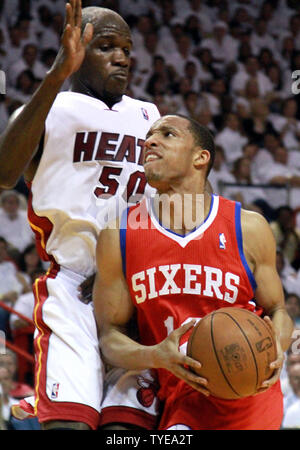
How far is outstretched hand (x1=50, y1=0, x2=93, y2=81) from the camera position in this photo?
2.81 m

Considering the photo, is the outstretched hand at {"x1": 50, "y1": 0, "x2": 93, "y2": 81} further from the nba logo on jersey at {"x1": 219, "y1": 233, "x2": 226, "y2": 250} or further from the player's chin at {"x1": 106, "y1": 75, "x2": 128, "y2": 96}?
the nba logo on jersey at {"x1": 219, "y1": 233, "x2": 226, "y2": 250}

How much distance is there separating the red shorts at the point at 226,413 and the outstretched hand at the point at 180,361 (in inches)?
8.8

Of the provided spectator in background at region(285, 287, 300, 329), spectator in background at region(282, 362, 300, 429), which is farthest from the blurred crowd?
spectator in background at region(282, 362, 300, 429)

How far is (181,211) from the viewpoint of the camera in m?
3.10

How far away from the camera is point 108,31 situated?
3236 millimetres

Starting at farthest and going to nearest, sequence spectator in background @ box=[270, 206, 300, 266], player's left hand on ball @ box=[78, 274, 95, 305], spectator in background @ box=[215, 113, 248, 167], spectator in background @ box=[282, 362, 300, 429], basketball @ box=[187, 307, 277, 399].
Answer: spectator in background @ box=[215, 113, 248, 167]
spectator in background @ box=[270, 206, 300, 266]
spectator in background @ box=[282, 362, 300, 429]
player's left hand on ball @ box=[78, 274, 95, 305]
basketball @ box=[187, 307, 277, 399]

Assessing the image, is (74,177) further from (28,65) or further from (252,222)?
(28,65)

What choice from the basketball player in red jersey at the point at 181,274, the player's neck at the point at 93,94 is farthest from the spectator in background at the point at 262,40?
the basketball player in red jersey at the point at 181,274

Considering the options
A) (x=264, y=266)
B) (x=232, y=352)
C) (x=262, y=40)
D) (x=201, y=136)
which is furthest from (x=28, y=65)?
(x=232, y=352)

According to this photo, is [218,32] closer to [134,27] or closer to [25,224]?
[134,27]

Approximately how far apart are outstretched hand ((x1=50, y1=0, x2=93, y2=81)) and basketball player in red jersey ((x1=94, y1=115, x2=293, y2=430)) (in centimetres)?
50

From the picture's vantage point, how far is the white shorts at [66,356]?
292 centimetres

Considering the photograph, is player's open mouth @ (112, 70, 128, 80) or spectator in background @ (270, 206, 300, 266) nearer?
player's open mouth @ (112, 70, 128, 80)

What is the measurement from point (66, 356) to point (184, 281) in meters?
0.57
